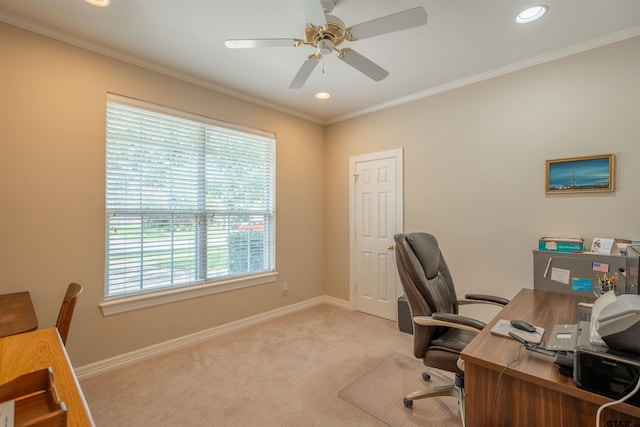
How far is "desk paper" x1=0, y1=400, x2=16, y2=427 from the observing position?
0.71m

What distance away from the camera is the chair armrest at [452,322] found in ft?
5.12

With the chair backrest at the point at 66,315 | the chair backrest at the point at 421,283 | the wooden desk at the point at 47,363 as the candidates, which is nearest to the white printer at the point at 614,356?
the chair backrest at the point at 421,283

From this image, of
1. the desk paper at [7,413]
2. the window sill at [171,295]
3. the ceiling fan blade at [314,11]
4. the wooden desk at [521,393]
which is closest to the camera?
the desk paper at [7,413]

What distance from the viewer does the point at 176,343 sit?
9.28 feet

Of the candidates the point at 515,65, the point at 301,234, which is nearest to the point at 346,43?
the point at 515,65

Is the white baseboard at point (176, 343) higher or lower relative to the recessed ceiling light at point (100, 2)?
lower

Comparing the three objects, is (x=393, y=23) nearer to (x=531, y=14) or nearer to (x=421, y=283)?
(x=531, y=14)

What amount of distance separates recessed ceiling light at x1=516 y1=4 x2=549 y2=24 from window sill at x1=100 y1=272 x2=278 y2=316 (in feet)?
11.0

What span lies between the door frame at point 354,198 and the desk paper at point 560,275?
1.52m

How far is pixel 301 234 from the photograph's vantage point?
4035 millimetres

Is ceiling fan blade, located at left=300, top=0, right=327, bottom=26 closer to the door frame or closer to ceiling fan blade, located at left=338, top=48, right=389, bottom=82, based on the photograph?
ceiling fan blade, located at left=338, top=48, right=389, bottom=82

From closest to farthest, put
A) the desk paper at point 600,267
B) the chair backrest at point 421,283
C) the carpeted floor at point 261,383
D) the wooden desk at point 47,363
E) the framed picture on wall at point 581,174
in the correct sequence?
1. the wooden desk at point 47,363
2. the chair backrest at point 421,283
3. the carpeted floor at point 261,383
4. the desk paper at point 600,267
5. the framed picture on wall at point 581,174

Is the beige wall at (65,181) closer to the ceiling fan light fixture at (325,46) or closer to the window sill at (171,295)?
the window sill at (171,295)

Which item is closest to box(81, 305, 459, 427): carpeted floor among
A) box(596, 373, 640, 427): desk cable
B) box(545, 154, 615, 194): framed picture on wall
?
box(596, 373, 640, 427): desk cable
